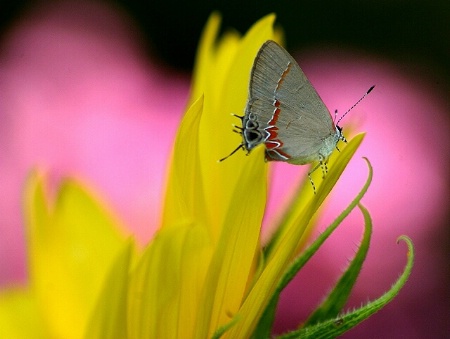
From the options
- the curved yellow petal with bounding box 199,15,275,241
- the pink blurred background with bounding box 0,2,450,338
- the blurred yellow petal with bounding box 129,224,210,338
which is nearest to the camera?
the blurred yellow petal with bounding box 129,224,210,338

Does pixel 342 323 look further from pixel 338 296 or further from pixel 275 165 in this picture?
pixel 275 165

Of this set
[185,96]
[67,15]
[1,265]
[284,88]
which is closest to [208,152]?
[284,88]

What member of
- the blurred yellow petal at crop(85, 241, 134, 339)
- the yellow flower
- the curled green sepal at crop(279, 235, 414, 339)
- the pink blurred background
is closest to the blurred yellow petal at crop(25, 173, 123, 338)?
the yellow flower

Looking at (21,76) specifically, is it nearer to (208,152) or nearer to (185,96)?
(185,96)

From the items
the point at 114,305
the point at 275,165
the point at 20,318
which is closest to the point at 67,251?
the point at 20,318

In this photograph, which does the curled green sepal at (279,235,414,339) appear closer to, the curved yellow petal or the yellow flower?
the yellow flower

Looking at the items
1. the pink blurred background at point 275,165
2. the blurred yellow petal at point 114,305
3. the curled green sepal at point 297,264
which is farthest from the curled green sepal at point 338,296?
the pink blurred background at point 275,165

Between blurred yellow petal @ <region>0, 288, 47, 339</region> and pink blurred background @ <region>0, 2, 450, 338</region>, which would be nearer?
blurred yellow petal @ <region>0, 288, 47, 339</region>
